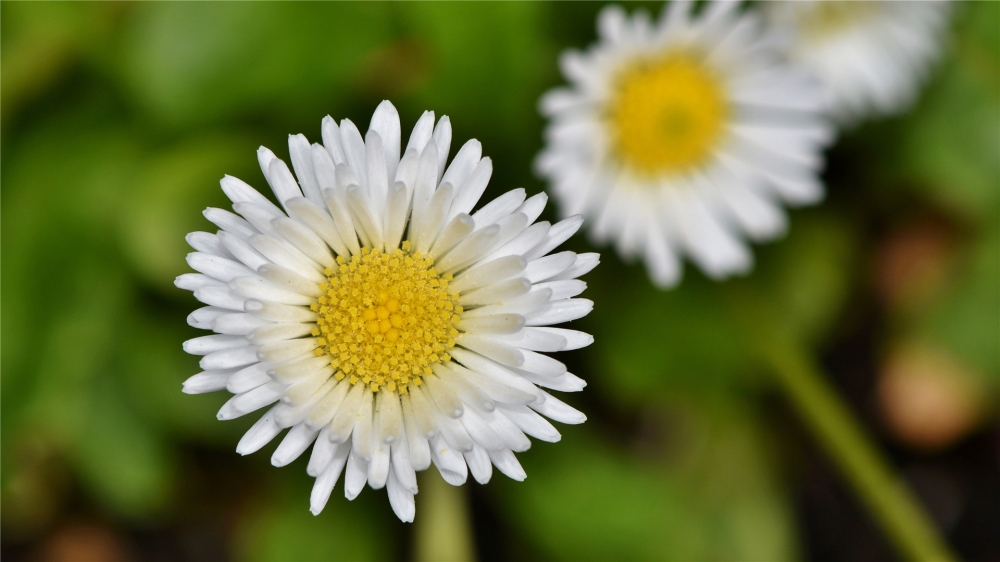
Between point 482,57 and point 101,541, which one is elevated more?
point 482,57

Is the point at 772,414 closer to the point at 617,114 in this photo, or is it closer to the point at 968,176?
the point at 968,176

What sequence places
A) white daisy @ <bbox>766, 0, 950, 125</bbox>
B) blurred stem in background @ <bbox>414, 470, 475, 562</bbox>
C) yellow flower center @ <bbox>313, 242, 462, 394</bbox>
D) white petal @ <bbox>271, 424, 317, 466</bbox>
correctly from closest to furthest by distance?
white petal @ <bbox>271, 424, 317, 466</bbox>
yellow flower center @ <bbox>313, 242, 462, 394</bbox>
blurred stem in background @ <bbox>414, 470, 475, 562</bbox>
white daisy @ <bbox>766, 0, 950, 125</bbox>

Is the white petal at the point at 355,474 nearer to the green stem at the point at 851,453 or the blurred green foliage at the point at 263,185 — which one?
the blurred green foliage at the point at 263,185

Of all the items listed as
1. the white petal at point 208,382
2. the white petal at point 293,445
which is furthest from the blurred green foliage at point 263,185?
the white petal at point 293,445

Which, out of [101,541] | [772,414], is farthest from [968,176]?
[101,541]

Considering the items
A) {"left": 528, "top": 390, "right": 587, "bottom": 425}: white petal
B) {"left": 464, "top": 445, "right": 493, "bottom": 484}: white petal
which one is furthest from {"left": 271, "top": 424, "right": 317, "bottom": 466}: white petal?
{"left": 528, "top": 390, "right": 587, "bottom": 425}: white petal

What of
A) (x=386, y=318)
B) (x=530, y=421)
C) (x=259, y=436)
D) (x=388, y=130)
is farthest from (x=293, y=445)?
(x=388, y=130)

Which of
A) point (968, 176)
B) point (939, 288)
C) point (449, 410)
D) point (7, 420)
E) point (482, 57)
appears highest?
point (482, 57)

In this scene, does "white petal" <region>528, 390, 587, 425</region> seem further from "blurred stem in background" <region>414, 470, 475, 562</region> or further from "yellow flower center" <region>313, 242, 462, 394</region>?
"blurred stem in background" <region>414, 470, 475, 562</region>
